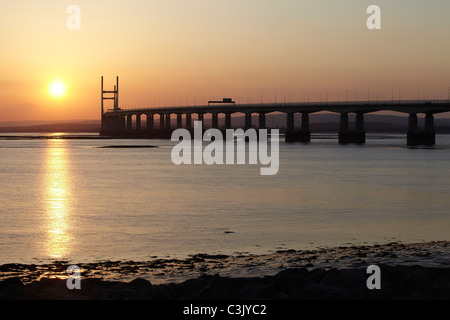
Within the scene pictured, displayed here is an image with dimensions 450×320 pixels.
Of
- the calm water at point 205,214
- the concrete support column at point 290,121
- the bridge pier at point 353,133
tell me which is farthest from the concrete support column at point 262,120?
the calm water at point 205,214

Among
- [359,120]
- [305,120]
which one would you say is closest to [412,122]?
[359,120]

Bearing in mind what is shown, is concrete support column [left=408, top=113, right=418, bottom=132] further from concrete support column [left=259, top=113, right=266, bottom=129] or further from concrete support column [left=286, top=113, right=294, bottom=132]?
concrete support column [left=259, top=113, right=266, bottom=129]

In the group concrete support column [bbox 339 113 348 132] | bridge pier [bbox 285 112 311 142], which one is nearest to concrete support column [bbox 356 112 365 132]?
concrete support column [bbox 339 113 348 132]

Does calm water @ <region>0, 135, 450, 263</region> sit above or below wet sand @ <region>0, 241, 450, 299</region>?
below

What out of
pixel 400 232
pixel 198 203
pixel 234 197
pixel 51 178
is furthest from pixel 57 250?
pixel 51 178

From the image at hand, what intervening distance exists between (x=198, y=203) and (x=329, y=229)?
10.2 m

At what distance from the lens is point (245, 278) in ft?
48.9

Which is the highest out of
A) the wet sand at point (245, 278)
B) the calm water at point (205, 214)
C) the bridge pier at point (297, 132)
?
the wet sand at point (245, 278)

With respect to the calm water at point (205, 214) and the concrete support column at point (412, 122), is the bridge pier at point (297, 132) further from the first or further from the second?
the calm water at point (205, 214)

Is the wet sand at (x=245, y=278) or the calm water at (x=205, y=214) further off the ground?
the wet sand at (x=245, y=278)

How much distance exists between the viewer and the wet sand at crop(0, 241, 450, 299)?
43.3 feet

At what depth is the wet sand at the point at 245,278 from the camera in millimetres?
13188

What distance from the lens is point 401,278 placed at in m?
14.4
